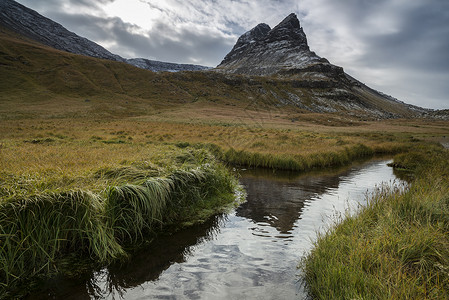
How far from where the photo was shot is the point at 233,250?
707cm

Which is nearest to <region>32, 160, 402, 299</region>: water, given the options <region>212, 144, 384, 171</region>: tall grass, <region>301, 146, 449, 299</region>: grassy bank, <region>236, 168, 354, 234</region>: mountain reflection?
<region>236, 168, 354, 234</region>: mountain reflection

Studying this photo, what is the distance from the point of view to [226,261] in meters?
6.48

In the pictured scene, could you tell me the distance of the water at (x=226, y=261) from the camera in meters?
5.18

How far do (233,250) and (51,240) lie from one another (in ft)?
14.9

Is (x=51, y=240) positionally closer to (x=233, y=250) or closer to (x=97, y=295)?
(x=97, y=295)

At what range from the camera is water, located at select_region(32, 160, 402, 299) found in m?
5.18

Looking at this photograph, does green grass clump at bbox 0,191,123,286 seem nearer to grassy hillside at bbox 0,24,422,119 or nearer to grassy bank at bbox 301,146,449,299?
grassy bank at bbox 301,146,449,299

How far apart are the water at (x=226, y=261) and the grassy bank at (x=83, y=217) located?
21.6 inches

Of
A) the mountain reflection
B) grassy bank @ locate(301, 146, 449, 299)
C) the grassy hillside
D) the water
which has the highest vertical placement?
the grassy hillside

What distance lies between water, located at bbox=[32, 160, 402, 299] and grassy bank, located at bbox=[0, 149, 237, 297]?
21.6 inches

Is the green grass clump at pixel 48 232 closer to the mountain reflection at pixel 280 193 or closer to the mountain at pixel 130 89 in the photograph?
the mountain reflection at pixel 280 193

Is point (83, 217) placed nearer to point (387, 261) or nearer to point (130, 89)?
point (387, 261)

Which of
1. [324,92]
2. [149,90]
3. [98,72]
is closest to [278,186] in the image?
[149,90]

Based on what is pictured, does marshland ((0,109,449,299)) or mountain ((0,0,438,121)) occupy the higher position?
mountain ((0,0,438,121))
